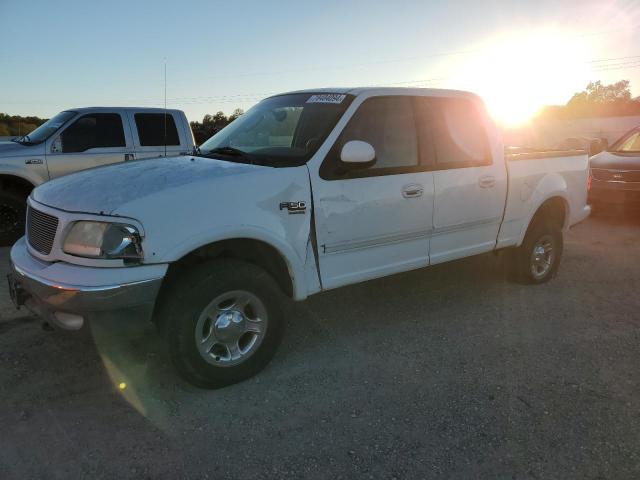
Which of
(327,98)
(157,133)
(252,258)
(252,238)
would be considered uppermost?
(327,98)

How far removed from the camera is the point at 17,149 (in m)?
6.88

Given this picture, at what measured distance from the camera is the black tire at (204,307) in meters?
2.86

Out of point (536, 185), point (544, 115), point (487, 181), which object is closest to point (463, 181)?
point (487, 181)

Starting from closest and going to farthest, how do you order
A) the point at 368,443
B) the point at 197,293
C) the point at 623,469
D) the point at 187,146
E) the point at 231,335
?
the point at 623,469 → the point at 368,443 → the point at 197,293 → the point at 231,335 → the point at 187,146

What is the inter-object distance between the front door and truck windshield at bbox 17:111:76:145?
5371 mm

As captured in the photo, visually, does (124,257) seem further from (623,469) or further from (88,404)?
(623,469)

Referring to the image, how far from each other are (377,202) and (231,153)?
112cm

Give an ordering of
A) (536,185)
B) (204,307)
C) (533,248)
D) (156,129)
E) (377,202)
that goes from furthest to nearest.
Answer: (156,129)
(533,248)
(536,185)
(377,202)
(204,307)

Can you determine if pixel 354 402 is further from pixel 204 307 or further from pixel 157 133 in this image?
pixel 157 133

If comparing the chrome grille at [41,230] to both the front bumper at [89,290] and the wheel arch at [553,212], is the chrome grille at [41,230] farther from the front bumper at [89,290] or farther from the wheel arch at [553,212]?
the wheel arch at [553,212]

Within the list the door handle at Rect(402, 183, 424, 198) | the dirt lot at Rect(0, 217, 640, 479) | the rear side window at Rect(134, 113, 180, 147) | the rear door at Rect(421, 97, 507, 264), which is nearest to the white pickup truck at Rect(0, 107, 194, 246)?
the rear side window at Rect(134, 113, 180, 147)

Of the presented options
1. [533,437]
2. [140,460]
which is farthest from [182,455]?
[533,437]

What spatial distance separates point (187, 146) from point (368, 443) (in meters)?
6.39

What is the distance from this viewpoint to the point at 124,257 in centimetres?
268
